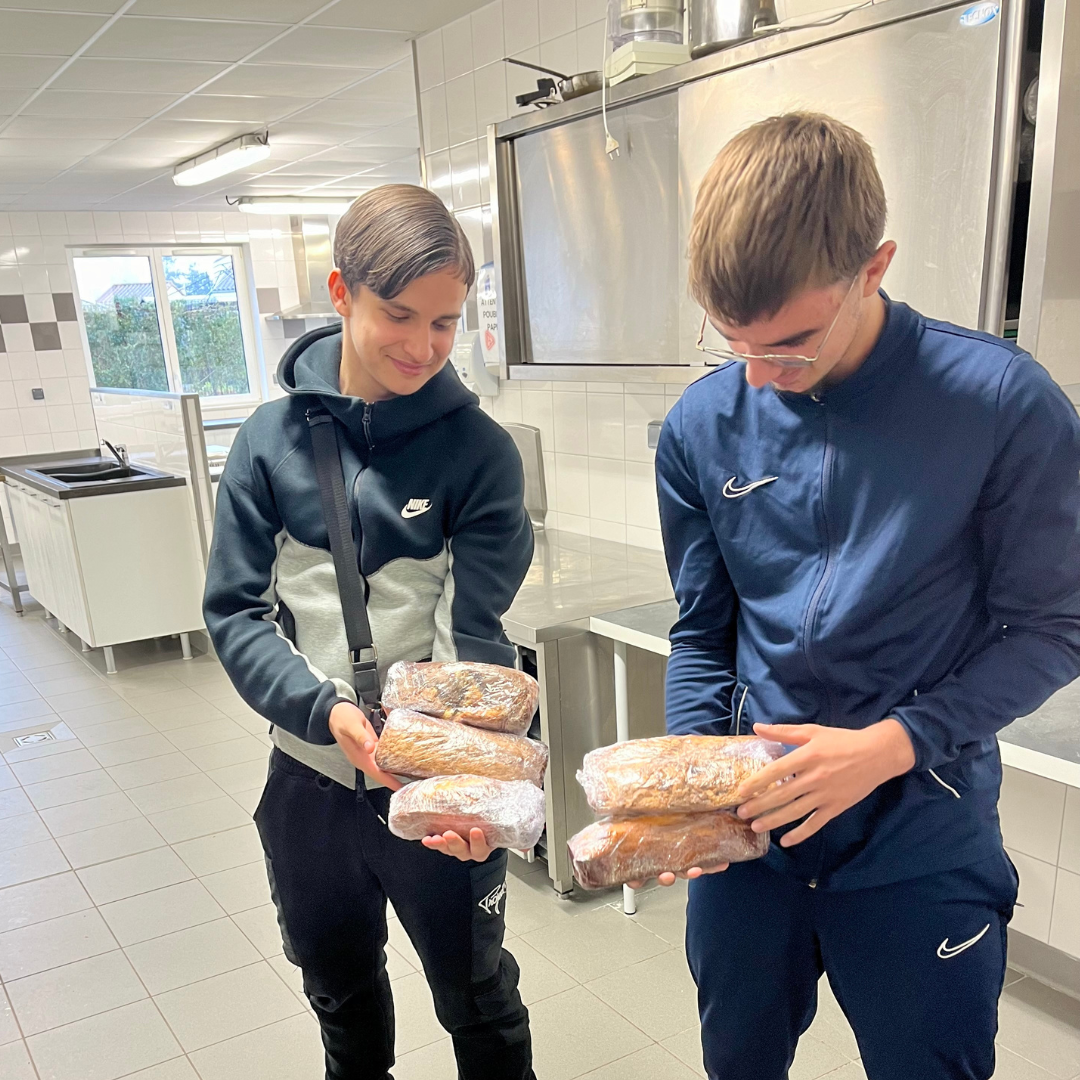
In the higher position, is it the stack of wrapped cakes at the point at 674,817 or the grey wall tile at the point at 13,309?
the grey wall tile at the point at 13,309

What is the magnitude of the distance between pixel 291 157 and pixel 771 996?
5208 mm

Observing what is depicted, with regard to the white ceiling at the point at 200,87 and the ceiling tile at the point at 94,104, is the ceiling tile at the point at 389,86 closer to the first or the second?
the white ceiling at the point at 200,87

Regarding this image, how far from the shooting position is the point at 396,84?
12.8 ft

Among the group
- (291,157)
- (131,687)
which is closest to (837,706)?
(131,687)

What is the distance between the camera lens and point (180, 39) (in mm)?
3148

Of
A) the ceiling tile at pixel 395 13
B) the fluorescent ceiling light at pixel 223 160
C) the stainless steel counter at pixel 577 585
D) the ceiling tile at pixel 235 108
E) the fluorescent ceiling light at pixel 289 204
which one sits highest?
the ceiling tile at pixel 395 13

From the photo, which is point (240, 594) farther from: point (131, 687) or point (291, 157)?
point (291, 157)

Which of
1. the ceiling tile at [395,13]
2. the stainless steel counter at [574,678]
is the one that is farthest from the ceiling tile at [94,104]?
the stainless steel counter at [574,678]

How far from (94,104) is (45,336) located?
3324mm

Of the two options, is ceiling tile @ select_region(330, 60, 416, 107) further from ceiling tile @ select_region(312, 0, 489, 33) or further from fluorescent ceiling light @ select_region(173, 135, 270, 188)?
fluorescent ceiling light @ select_region(173, 135, 270, 188)

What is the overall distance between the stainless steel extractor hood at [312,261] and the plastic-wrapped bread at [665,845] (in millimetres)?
6128

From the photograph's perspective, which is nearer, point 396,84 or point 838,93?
point 838,93

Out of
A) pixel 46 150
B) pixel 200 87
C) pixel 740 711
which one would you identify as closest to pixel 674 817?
pixel 740 711

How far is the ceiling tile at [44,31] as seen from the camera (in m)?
2.86
